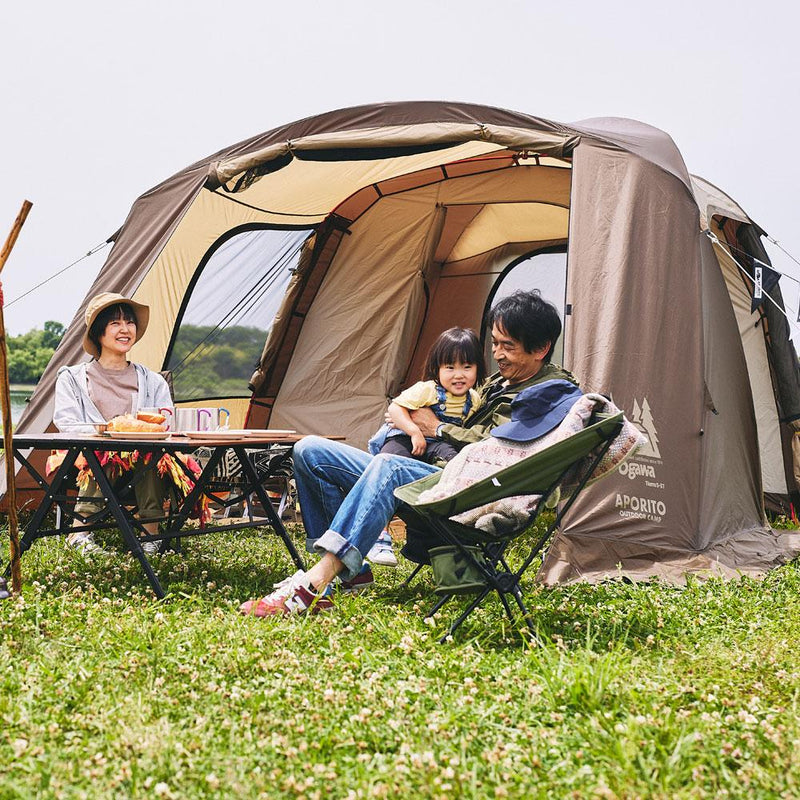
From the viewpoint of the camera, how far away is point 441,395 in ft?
11.5

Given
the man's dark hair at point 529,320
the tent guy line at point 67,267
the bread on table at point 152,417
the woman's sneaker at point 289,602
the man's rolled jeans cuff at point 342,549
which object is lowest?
the woman's sneaker at point 289,602

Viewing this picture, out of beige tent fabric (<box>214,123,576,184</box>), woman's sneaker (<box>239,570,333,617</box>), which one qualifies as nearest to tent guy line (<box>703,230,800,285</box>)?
beige tent fabric (<box>214,123,576,184</box>)

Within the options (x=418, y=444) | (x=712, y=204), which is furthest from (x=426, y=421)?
(x=712, y=204)

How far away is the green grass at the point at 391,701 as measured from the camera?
146cm

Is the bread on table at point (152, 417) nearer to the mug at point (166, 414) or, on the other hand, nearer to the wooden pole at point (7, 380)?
the mug at point (166, 414)

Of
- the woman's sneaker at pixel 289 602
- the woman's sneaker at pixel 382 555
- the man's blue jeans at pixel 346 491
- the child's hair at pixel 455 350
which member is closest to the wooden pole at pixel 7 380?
the woman's sneaker at pixel 289 602

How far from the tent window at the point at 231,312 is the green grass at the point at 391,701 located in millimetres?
2881

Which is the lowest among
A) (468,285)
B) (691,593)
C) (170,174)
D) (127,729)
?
(691,593)

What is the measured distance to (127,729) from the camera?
1614 mm

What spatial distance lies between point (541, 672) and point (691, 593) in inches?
48.9

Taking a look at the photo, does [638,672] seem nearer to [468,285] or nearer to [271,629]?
[271,629]

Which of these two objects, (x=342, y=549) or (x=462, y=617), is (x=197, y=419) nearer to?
(x=342, y=549)

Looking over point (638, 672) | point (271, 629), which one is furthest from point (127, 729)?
point (638, 672)

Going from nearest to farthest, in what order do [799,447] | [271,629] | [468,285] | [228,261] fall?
[271,629] < [799,447] < [228,261] < [468,285]
